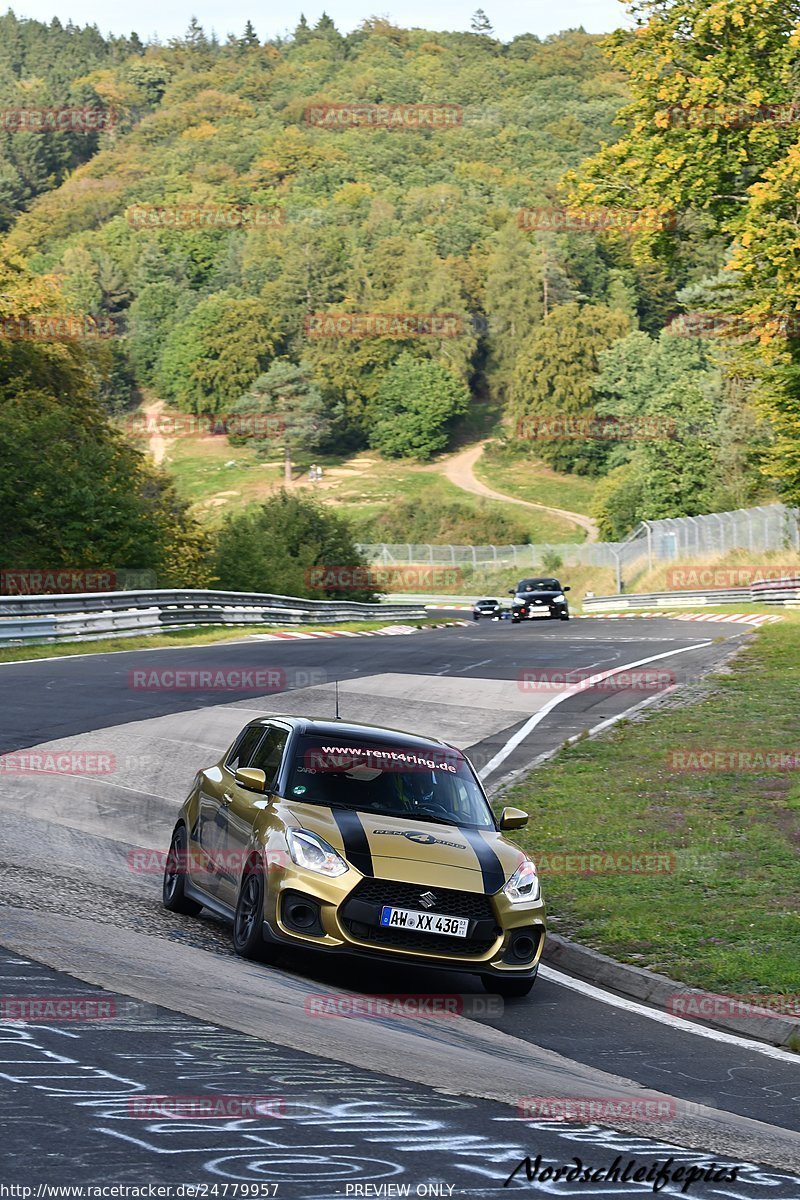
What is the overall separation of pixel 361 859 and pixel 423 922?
52 cm

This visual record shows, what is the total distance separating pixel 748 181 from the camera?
35.4 metres

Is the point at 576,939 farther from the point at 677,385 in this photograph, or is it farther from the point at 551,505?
the point at 551,505

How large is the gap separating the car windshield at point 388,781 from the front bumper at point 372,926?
0.90 metres

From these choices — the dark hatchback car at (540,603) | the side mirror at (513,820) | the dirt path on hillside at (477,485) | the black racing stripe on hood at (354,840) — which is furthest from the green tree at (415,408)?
the black racing stripe on hood at (354,840)

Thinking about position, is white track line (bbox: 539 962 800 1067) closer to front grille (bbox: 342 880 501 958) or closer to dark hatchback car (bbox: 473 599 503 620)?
front grille (bbox: 342 880 501 958)

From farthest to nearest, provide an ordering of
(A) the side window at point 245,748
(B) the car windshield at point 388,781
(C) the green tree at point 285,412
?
(C) the green tree at point 285,412, (A) the side window at point 245,748, (B) the car windshield at point 388,781

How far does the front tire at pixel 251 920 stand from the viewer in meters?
9.11

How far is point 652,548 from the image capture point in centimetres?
7681

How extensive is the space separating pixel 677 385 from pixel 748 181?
6779cm

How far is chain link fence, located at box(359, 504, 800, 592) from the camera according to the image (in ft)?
201

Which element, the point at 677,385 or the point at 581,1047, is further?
the point at 677,385

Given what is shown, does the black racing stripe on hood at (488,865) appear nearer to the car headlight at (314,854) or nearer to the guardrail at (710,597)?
the car headlight at (314,854)

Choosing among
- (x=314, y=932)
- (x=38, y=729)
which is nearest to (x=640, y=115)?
(x=38, y=729)

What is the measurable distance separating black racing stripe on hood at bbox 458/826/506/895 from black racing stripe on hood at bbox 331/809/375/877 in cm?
74
